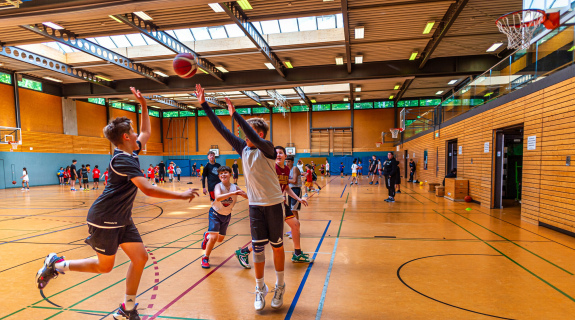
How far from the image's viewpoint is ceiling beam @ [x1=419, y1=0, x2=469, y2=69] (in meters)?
11.8

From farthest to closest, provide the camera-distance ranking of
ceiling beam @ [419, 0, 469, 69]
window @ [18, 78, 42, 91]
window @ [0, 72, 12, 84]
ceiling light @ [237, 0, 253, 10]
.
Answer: window @ [18, 78, 42, 91]
window @ [0, 72, 12, 84]
ceiling beam @ [419, 0, 469, 69]
ceiling light @ [237, 0, 253, 10]

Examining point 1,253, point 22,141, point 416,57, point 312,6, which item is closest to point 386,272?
point 1,253

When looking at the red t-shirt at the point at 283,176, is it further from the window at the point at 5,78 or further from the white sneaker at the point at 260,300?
the window at the point at 5,78

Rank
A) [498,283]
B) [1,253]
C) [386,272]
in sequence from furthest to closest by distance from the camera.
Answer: [1,253], [386,272], [498,283]

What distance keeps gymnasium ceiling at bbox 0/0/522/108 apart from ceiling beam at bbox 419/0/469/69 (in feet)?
0.17

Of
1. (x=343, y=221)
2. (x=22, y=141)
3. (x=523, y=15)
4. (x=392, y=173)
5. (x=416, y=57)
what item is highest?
(x=416, y=57)

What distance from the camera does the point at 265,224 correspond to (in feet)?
11.5

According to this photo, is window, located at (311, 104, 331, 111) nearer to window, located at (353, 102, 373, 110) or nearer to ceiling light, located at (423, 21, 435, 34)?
window, located at (353, 102, 373, 110)

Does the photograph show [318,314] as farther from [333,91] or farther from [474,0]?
[333,91]

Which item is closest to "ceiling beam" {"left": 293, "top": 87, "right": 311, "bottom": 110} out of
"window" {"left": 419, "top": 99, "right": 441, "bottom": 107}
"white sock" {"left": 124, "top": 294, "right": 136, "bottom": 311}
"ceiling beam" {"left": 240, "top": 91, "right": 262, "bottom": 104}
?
"ceiling beam" {"left": 240, "top": 91, "right": 262, "bottom": 104}

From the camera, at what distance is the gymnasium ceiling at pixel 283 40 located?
39.0ft

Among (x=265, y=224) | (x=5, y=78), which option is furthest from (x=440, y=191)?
(x=5, y=78)

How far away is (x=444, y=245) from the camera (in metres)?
6.23

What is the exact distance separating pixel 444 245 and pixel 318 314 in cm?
407
